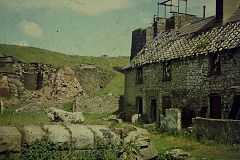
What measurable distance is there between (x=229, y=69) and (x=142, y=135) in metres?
8.71

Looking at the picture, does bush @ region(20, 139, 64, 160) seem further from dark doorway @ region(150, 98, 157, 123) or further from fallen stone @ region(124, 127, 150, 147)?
dark doorway @ region(150, 98, 157, 123)

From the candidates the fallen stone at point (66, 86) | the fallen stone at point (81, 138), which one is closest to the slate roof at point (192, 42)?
the fallen stone at point (81, 138)

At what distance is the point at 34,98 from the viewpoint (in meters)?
29.5

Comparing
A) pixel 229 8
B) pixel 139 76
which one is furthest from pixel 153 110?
pixel 229 8

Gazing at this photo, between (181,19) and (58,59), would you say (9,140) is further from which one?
(58,59)

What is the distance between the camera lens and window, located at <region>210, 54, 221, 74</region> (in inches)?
601

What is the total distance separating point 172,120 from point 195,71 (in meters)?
3.80

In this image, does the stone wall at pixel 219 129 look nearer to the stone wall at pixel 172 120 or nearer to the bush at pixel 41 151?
the stone wall at pixel 172 120

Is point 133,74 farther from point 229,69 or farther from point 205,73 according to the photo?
point 229,69

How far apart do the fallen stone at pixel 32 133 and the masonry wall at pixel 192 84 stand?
11.0 meters

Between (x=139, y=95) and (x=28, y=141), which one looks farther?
(x=139, y=95)

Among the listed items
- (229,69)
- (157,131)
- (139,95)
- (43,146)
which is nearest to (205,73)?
(229,69)

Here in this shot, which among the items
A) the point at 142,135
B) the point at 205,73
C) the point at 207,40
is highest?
the point at 207,40

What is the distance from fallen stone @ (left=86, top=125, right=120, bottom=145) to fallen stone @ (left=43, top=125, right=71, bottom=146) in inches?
33.5
